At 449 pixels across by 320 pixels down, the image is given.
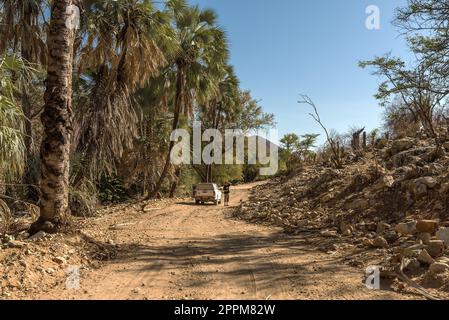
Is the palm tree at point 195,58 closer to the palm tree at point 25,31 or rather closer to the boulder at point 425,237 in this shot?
the palm tree at point 25,31

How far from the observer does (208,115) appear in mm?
41875

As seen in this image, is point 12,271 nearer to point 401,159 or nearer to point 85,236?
point 85,236

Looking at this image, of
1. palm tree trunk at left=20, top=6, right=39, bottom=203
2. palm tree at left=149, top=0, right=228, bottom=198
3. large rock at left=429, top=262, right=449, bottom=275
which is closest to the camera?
large rock at left=429, top=262, right=449, bottom=275

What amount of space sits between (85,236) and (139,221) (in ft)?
21.1

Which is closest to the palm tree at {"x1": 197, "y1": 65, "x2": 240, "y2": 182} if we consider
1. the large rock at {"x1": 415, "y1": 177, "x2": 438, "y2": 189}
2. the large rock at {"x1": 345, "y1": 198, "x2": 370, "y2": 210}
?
the large rock at {"x1": 345, "y1": 198, "x2": 370, "y2": 210}

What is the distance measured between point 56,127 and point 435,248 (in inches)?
296

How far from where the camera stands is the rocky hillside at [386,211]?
23.1 feet

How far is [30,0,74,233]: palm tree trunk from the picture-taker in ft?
27.9

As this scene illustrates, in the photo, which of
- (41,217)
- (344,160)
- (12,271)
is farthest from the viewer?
(344,160)

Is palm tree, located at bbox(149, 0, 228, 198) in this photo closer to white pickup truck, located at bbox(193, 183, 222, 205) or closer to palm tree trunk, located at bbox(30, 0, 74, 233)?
white pickup truck, located at bbox(193, 183, 222, 205)

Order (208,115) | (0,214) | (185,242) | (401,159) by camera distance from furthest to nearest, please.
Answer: (208,115), (401,159), (185,242), (0,214)

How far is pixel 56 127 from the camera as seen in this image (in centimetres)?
856
